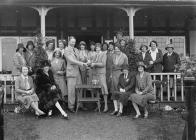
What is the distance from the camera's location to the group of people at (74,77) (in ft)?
34.9

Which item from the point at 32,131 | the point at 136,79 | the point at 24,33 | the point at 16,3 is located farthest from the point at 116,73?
the point at 24,33

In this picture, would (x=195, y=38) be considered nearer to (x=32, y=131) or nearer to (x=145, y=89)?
(x=145, y=89)

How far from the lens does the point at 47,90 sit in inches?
423

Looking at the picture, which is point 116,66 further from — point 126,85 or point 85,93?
point 85,93

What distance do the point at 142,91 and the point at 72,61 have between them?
6.79 feet

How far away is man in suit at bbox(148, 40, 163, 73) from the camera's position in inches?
480

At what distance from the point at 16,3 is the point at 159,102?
6.10m

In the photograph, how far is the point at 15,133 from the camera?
31.0ft

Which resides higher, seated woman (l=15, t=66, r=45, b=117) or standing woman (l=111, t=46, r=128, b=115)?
standing woman (l=111, t=46, r=128, b=115)

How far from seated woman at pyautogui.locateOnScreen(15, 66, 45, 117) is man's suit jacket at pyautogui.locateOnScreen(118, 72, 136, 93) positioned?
2.27 m

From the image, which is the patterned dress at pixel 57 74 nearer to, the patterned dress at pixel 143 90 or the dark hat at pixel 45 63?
the dark hat at pixel 45 63

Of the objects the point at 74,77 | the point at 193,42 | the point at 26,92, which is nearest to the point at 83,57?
the point at 74,77

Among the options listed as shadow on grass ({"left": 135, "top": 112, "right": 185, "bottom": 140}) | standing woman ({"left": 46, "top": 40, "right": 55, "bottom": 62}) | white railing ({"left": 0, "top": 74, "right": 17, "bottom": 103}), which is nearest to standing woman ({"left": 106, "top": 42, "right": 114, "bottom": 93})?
shadow on grass ({"left": 135, "top": 112, "right": 185, "bottom": 140})

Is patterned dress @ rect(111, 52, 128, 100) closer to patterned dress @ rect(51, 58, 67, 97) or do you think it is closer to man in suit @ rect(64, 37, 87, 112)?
man in suit @ rect(64, 37, 87, 112)
